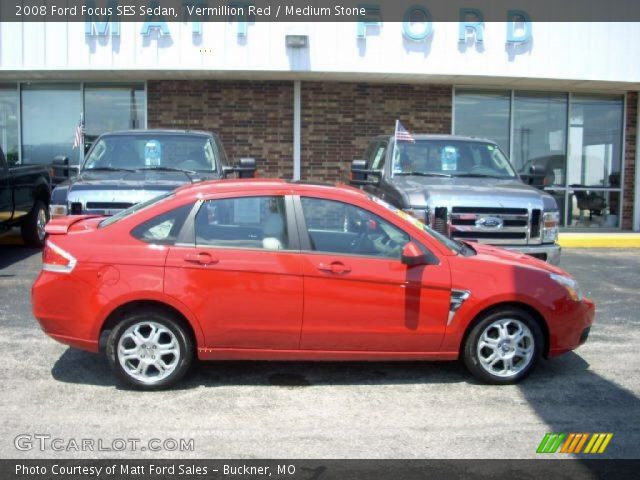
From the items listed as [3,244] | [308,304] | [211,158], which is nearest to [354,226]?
[308,304]

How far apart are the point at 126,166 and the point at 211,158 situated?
1.06 meters

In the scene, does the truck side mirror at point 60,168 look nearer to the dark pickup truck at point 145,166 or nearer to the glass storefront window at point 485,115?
the dark pickup truck at point 145,166

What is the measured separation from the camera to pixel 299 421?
4934mm

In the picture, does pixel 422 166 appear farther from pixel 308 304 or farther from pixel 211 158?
pixel 308 304

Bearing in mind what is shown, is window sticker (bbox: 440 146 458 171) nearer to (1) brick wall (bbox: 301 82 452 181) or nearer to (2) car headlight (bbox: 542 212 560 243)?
(2) car headlight (bbox: 542 212 560 243)

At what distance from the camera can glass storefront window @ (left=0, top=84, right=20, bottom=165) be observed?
14.7 metres

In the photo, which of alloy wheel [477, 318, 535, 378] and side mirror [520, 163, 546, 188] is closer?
alloy wheel [477, 318, 535, 378]

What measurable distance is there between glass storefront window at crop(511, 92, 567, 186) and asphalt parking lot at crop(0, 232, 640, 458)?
9168 mm

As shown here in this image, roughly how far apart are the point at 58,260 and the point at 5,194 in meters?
6.17

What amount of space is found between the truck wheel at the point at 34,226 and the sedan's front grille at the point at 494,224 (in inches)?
296

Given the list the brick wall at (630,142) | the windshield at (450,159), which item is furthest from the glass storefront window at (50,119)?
the brick wall at (630,142)

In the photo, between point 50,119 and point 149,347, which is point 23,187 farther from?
point 149,347
